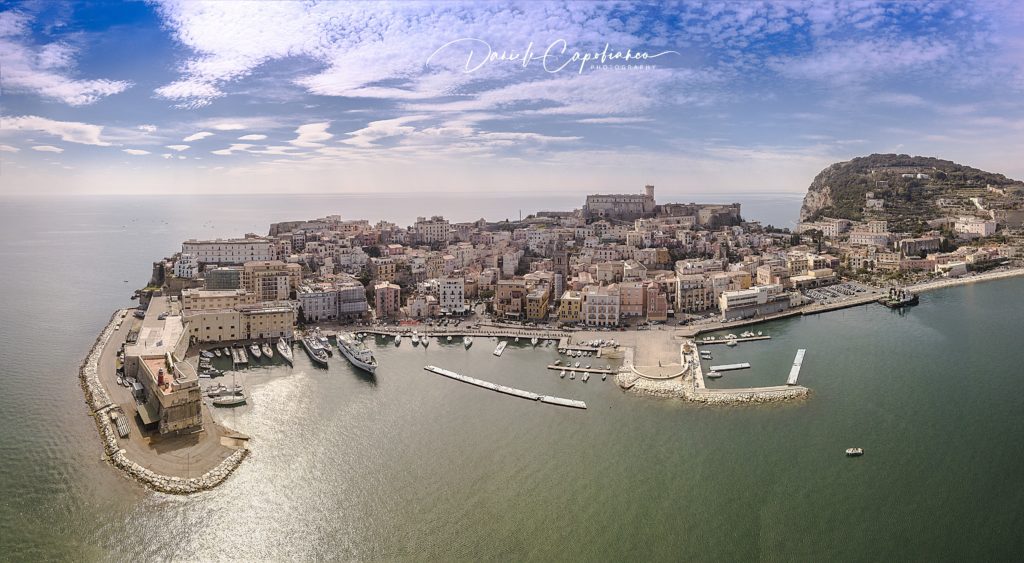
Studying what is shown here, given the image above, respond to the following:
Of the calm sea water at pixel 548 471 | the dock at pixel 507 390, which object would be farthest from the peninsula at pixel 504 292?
the dock at pixel 507 390

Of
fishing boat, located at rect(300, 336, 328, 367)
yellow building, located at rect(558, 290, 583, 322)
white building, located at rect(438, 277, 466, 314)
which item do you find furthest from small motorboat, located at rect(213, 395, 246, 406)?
yellow building, located at rect(558, 290, 583, 322)

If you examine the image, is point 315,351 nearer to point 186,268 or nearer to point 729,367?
point 729,367

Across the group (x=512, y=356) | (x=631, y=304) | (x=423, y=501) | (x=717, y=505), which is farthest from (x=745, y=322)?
(x=423, y=501)

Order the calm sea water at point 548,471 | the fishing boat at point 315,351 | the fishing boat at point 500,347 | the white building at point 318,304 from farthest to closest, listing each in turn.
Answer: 1. the white building at point 318,304
2. the fishing boat at point 500,347
3. the fishing boat at point 315,351
4. the calm sea water at point 548,471

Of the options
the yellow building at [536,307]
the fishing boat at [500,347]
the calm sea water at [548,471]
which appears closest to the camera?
the calm sea water at [548,471]

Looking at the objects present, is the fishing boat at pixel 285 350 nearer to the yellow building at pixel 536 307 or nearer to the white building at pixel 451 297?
the white building at pixel 451 297

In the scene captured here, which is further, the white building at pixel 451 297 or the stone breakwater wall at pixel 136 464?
the white building at pixel 451 297

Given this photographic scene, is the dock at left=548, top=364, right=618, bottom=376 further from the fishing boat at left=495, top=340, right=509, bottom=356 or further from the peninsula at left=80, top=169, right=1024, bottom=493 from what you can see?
the fishing boat at left=495, top=340, right=509, bottom=356

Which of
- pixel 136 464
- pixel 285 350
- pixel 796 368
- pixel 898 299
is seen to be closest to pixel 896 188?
pixel 898 299
